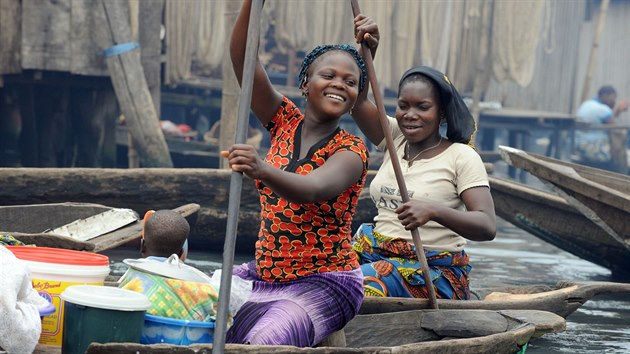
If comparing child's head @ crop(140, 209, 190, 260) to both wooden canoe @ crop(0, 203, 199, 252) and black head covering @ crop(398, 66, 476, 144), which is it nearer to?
black head covering @ crop(398, 66, 476, 144)

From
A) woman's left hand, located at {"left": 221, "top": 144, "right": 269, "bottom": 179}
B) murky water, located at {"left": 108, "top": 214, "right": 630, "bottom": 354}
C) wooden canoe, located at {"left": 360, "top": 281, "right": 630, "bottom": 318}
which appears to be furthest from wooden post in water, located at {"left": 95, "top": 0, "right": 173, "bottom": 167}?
woman's left hand, located at {"left": 221, "top": 144, "right": 269, "bottom": 179}

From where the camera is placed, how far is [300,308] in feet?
11.2

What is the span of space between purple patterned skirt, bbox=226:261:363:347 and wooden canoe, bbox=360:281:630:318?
73 cm

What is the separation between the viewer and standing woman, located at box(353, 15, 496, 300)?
4.44m

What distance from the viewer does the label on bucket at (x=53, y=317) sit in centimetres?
322

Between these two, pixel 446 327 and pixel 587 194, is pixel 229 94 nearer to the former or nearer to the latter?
pixel 587 194

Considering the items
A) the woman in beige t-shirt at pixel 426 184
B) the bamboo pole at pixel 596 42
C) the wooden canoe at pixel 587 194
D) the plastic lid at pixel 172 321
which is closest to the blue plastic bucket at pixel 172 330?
the plastic lid at pixel 172 321

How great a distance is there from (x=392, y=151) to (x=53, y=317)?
1.38 meters

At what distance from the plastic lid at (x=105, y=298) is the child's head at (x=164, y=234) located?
2.96 feet

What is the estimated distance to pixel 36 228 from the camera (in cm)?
611

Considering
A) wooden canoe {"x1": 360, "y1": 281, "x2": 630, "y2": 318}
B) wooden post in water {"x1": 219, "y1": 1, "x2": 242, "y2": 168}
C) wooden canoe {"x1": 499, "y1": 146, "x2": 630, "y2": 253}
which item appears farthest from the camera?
wooden post in water {"x1": 219, "y1": 1, "x2": 242, "y2": 168}

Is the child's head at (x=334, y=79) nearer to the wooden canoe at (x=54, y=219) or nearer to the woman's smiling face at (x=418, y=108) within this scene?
the woman's smiling face at (x=418, y=108)

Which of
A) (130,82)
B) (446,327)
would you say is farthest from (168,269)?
(130,82)

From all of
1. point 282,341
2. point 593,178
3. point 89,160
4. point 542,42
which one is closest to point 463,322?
point 282,341
